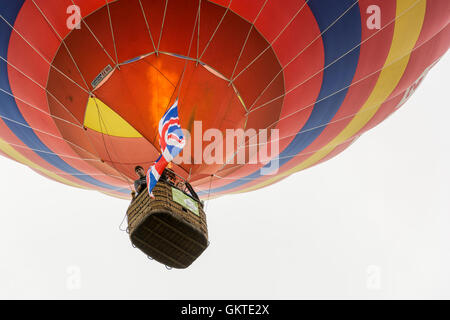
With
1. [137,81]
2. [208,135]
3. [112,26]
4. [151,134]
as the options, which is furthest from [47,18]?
[208,135]

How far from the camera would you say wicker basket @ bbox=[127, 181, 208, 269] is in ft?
14.9

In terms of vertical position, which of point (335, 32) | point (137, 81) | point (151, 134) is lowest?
point (151, 134)

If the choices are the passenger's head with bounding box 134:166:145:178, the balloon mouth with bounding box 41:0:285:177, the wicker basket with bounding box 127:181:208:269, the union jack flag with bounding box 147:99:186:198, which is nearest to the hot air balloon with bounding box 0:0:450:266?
the balloon mouth with bounding box 41:0:285:177

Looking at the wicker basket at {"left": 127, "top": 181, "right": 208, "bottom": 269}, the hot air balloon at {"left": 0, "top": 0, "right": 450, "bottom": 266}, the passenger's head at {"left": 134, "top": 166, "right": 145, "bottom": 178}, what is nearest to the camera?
the wicker basket at {"left": 127, "top": 181, "right": 208, "bottom": 269}

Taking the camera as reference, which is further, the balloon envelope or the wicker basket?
the balloon envelope

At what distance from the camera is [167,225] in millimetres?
4570

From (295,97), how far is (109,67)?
1561 mm

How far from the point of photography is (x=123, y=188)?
23.0 ft

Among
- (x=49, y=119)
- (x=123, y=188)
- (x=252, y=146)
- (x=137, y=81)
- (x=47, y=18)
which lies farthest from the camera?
(x=123, y=188)

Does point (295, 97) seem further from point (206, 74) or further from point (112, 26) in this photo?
point (112, 26)

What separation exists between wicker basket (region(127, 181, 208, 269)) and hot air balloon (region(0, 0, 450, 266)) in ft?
2.31

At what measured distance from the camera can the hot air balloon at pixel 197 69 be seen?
185 inches

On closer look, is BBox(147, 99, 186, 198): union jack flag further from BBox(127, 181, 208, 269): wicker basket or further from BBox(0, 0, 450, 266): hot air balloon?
BBox(0, 0, 450, 266): hot air balloon

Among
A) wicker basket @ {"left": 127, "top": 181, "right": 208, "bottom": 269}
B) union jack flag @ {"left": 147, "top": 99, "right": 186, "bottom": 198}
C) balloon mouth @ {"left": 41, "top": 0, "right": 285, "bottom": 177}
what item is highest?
balloon mouth @ {"left": 41, "top": 0, "right": 285, "bottom": 177}
